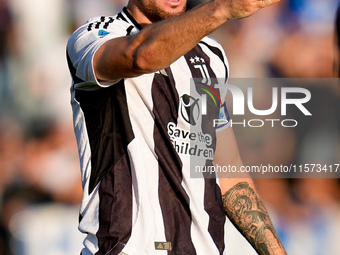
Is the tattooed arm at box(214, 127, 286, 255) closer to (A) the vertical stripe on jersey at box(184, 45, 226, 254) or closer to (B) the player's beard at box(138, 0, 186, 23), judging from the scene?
(A) the vertical stripe on jersey at box(184, 45, 226, 254)

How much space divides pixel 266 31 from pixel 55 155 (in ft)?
4.72

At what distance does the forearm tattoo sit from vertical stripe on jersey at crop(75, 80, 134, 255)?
21.2 inches

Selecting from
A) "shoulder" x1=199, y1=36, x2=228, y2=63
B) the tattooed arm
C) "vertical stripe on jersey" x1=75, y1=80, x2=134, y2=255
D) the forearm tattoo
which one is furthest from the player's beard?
the forearm tattoo

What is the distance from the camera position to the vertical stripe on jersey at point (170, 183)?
5.99ft

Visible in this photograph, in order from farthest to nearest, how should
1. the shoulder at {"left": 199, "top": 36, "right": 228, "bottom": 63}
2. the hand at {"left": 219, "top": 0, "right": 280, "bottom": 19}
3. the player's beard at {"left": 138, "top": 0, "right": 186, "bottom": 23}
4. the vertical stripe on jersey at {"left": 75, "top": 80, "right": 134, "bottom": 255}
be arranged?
the shoulder at {"left": 199, "top": 36, "right": 228, "bottom": 63} < the player's beard at {"left": 138, "top": 0, "right": 186, "bottom": 23} < the vertical stripe on jersey at {"left": 75, "top": 80, "right": 134, "bottom": 255} < the hand at {"left": 219, "top": 0, "right": 280, "bottom": 19}

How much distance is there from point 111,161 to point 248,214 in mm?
657

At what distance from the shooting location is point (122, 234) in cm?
176

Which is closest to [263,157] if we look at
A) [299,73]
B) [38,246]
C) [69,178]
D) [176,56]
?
[299,73]

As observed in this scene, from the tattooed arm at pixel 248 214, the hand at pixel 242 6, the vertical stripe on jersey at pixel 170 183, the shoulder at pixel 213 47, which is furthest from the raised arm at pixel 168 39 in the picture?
the tattooed arm at pixel 248 214

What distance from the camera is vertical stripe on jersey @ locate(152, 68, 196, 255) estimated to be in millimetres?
1826

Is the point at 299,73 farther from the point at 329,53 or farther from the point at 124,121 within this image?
the point at 124,121

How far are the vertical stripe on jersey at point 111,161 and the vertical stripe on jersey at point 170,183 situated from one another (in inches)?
4.2

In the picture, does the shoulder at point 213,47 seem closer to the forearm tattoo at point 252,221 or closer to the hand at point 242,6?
the forearm tattoo at point 252,221

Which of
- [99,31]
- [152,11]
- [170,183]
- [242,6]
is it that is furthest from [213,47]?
[242,6]
